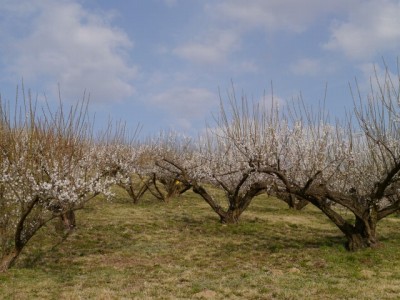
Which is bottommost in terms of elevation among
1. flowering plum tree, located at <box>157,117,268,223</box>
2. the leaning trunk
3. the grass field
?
the grass field

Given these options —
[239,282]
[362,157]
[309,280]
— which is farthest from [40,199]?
[362,157]

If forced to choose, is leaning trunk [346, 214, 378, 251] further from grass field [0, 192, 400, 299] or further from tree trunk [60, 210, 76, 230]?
tree trunk [60, 210, 76, 230]

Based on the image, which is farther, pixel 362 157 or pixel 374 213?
pixel 362 157

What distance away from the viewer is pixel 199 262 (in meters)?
15.5

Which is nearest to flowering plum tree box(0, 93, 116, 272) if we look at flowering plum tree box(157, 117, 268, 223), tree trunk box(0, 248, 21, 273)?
tree trunk box(0, 248, 21, 273)

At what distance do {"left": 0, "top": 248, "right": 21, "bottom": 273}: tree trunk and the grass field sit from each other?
396 millimetres

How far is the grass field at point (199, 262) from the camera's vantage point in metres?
11.5

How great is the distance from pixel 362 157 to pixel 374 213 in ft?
27.9

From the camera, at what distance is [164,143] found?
1662 inches

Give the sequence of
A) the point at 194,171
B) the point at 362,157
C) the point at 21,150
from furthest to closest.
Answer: the point at 194,171
the point at 362,157
the point at 21,150

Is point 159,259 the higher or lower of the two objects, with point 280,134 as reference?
lower

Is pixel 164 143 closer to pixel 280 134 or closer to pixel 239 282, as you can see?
pixel 280 134

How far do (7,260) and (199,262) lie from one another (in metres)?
6.53

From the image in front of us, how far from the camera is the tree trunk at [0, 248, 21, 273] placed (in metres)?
13.3
